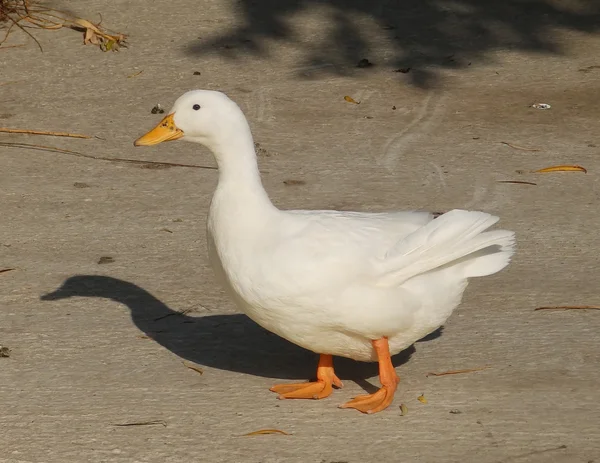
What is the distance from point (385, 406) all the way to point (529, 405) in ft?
1.62

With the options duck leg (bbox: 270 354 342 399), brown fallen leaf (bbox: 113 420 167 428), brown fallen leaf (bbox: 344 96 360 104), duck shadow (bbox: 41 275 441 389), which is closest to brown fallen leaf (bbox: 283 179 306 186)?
brown fallen leaf (bbox: 344 96 360 104)

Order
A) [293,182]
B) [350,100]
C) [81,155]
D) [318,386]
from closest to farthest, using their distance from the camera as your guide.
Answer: [318,386] → [293,182] → [81,155] → [350,100]

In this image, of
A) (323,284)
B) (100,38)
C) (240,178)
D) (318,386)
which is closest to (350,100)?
(100,38)

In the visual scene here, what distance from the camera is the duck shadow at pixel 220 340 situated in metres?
4.46

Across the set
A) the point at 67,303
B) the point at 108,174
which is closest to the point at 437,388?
the point at 67,303

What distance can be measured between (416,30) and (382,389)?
457 centimetres

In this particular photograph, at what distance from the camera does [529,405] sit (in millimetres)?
4020

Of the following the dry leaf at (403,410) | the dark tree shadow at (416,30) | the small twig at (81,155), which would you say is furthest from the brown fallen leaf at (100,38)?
the dry leaf at (403,410)

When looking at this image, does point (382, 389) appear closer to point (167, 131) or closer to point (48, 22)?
point (167, 131)

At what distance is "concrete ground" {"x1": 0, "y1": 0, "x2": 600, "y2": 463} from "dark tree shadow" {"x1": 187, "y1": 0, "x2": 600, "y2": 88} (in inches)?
0.8

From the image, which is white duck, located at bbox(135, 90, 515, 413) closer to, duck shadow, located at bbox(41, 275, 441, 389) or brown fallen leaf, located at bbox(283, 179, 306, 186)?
duck shadow, located at bbox(41, 275, 441, 389)

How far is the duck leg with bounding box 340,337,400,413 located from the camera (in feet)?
→ 13.3

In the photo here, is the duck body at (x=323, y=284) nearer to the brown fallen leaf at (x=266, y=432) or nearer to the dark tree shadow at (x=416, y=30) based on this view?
the brown fallen leaf at (x=266, y=432)

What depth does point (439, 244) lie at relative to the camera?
13.5 feet
